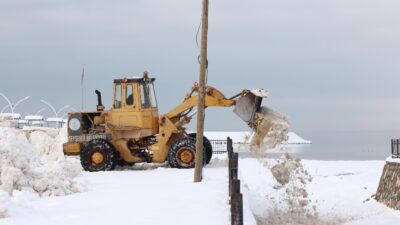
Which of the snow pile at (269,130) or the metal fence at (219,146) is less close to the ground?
the snow pile at (269,130)

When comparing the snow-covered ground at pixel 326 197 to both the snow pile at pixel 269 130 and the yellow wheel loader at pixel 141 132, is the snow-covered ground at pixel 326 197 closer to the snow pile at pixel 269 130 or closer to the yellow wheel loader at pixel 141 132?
the snow pile at pixel 269 130

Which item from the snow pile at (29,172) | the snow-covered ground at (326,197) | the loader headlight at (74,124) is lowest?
the snow-covered ground at (326,197)

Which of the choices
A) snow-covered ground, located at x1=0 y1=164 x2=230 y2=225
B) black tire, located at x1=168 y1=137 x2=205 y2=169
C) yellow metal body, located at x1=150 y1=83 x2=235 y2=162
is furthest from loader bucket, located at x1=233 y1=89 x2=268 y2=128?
snow-covered ground, located at x1=0 y1=164 x2=230 y2=225

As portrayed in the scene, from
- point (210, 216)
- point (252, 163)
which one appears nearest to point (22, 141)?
point (210, 216)

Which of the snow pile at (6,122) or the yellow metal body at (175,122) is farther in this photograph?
the snow pile at (6,122)

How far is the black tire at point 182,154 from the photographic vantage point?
73.2ft

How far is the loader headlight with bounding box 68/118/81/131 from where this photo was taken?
80.8 feet

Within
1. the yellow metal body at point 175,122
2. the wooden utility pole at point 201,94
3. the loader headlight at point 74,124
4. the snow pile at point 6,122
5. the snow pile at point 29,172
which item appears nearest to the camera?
the snow pile at point 29,172

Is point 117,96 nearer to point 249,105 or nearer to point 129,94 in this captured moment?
point 129,94

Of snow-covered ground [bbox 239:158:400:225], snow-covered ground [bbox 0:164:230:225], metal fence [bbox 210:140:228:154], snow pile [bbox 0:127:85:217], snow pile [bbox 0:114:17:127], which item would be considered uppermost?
snow pile [bbox 0:114:17:127]

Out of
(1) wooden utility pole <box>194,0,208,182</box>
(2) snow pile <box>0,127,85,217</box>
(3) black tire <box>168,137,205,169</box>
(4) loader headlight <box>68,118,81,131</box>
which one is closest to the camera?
(2) snow pile <box>0,127,85,217</box>

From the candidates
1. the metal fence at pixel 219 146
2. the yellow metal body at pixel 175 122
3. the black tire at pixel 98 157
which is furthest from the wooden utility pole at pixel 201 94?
the metal fence at pixel 219 146

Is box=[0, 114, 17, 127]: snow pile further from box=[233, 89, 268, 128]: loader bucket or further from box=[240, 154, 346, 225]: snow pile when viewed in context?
box=[233, 89, 268, 128]: loader bucket

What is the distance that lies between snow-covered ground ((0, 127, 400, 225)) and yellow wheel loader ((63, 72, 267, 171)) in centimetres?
60
